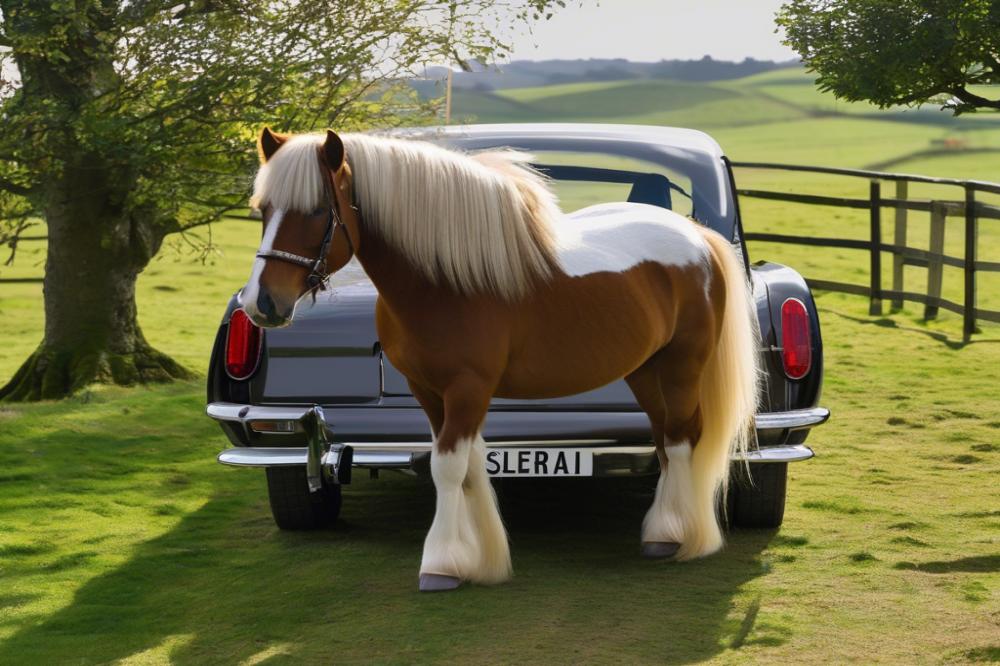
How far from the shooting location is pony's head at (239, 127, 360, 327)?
3988mm

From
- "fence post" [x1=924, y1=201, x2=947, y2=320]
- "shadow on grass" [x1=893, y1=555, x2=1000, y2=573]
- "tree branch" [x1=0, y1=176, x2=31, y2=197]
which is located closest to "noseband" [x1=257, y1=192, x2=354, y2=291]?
"shadow on grass" [x1=893, y1=555, x2=1000, y2=573]

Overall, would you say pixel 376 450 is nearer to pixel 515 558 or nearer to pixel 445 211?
pixel 515 558

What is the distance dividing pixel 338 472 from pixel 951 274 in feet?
52.5

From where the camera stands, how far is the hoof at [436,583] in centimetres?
455

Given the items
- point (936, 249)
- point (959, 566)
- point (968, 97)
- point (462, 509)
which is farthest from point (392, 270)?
point (936, 249)

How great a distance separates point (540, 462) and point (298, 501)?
3.82 feet

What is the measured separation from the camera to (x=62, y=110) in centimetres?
905

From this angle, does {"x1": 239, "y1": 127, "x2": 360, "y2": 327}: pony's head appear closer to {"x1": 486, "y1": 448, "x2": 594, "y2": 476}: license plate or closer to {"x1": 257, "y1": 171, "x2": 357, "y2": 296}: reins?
{"x1": 257, "y1": 171, "x2": 357, "y2": 296}: reins

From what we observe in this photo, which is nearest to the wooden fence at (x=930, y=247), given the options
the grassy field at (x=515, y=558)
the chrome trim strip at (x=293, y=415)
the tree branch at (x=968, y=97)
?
the grassy field at (x=515, y=558)

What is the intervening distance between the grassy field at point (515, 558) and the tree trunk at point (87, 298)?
26.4 inches

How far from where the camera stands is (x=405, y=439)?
4.96 metres

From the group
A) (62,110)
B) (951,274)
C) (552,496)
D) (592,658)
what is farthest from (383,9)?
(951,274)

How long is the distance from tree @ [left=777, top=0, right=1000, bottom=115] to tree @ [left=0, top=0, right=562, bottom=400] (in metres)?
2.59

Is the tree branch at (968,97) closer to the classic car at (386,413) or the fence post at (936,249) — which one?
the classic car at (386,413)
